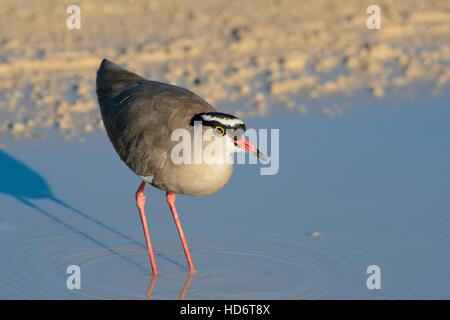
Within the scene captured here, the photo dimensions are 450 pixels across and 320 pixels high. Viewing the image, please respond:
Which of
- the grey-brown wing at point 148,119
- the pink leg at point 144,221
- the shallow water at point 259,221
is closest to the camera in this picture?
the shallow water at point 259,221

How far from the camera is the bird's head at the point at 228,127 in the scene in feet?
24.5

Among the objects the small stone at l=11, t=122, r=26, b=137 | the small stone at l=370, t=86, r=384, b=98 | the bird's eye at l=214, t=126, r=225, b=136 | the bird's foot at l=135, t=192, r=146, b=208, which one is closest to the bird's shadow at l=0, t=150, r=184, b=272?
the bird's foot at l=135, t=192, r=146, b=208

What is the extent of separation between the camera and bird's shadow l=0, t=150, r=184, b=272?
8156 millimetres

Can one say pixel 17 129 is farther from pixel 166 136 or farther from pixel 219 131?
pixel 219 131

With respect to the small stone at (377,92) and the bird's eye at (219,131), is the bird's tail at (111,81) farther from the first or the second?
the small stone at (377,92)

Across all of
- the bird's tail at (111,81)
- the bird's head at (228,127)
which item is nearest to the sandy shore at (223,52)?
the bird's tail at (111,81)

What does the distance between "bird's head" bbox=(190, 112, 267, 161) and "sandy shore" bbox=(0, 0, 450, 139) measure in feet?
10.1

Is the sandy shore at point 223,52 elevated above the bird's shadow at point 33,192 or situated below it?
above

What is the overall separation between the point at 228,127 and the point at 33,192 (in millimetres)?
2258

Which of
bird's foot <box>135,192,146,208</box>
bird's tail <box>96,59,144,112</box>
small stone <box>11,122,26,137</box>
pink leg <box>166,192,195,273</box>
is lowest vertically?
pink leg <box>166,192,195,273</box>

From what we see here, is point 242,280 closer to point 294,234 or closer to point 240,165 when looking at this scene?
point 294,234

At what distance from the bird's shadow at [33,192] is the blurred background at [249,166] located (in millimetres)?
18

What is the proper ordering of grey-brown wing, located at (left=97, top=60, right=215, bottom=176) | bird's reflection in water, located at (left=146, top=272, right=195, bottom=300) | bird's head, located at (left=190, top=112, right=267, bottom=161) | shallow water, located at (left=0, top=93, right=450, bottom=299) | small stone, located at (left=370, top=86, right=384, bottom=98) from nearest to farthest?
bird's reflection in water, located at (left=146, top=272, right=195, bottom=300), shallow water, located at (left=0, top=93, right=450, bottom=299), bird's head, located at (left=190, top=112, right=267, bottom=161), grey-brown wing, located at (left=97, top=60, right=215, bottom=176), small stone, located at (left=370, top=86, right=384, bottom=98)

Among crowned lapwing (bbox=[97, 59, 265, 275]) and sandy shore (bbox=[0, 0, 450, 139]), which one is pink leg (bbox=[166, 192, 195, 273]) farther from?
sandy shore (bbox=[0, 0, 450, 139])
